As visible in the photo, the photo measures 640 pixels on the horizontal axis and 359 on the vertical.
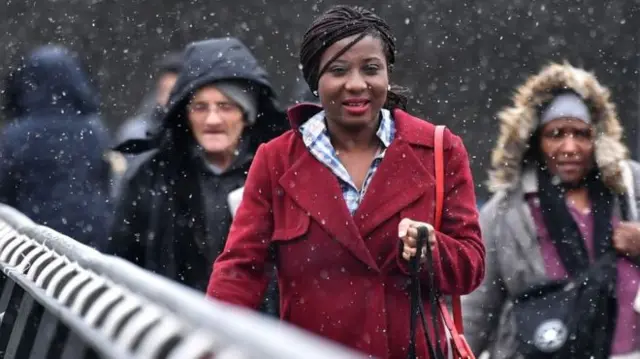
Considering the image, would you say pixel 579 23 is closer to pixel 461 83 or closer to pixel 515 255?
pixel 461 83

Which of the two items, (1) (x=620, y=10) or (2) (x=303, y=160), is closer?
(2) (x=303, y=160)

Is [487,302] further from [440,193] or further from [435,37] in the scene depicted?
[435,37]

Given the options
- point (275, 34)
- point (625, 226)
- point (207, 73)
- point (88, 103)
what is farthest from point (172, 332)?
point (275, 34)

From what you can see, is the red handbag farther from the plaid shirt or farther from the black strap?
the plaid shirt

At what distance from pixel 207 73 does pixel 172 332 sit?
467 centimetres

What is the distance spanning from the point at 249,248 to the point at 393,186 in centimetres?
40

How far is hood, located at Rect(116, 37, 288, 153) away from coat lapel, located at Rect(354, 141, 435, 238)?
8.94 ft

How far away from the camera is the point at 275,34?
14336 millimetres

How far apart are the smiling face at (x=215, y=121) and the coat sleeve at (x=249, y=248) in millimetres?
2433

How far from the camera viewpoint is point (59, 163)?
28.5 ft

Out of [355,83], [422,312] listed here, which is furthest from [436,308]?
[355,83]

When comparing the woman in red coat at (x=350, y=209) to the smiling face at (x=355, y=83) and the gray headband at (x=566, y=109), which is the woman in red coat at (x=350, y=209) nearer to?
the smiling face at (x=355, y=83)

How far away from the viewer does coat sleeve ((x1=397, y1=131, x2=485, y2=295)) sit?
4.54 metres

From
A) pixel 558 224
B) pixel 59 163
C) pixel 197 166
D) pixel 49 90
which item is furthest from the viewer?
pixel 49 90
